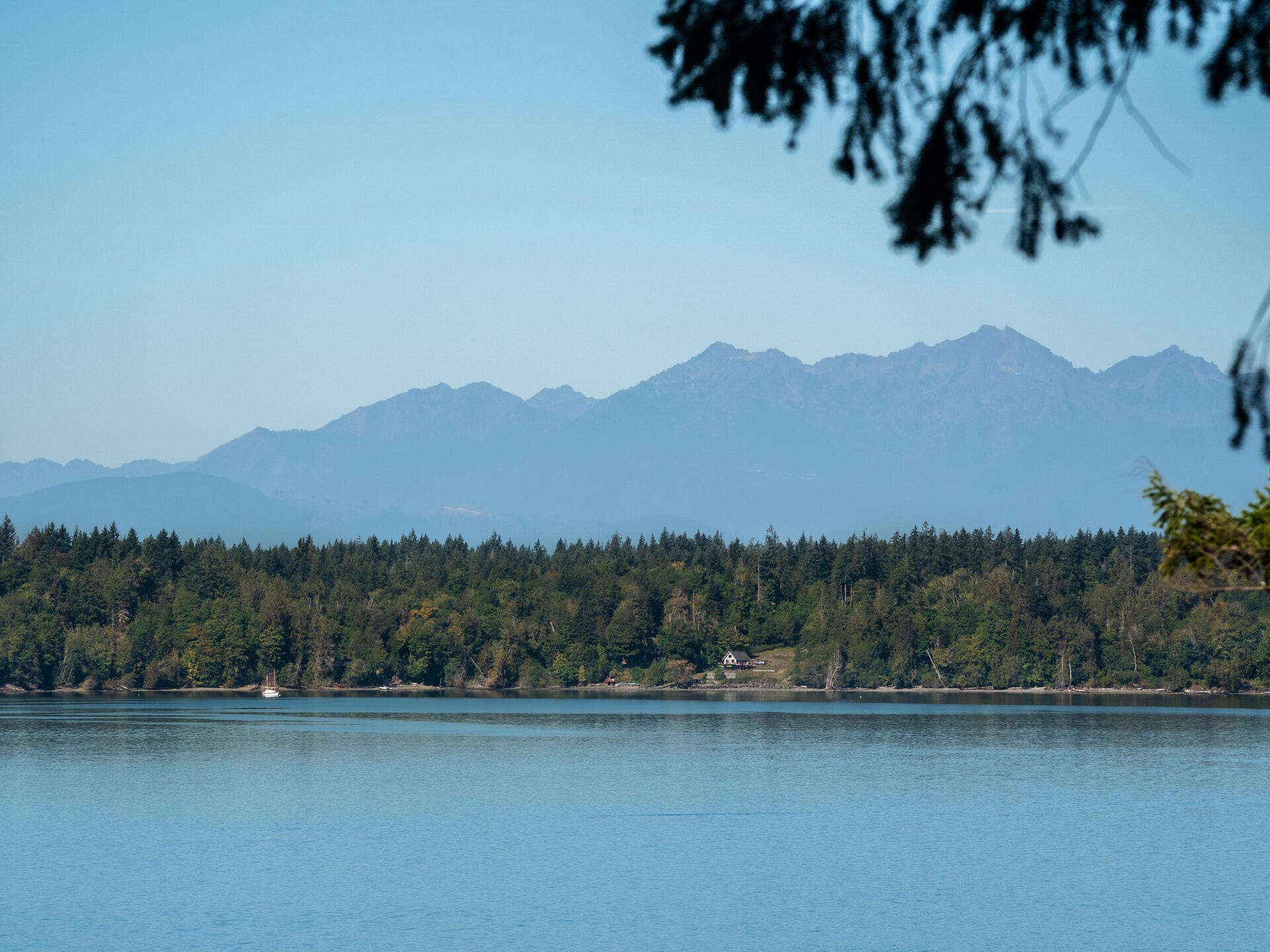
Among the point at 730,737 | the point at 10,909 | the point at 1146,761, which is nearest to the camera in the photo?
the point at 10,909

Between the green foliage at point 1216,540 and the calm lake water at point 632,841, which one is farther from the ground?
the green foliage at point 1216,540

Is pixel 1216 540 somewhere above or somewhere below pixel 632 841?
above

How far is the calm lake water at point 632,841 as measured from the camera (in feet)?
144

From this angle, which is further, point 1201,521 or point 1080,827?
point 1080,827

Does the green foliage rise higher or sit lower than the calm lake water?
higher

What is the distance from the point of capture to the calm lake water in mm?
44031

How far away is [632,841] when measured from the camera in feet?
198

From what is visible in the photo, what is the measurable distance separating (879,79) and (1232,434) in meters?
4.49

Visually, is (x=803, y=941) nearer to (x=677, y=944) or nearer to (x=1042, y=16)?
(x=677, y=944)

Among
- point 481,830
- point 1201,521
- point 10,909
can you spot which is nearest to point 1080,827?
point 481,830

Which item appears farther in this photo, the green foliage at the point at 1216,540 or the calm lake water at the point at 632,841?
the calm lake water at the point at 632,841

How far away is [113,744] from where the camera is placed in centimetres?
10606

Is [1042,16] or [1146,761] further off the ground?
[1042,16]

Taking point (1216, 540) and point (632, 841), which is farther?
point (632, 841)
